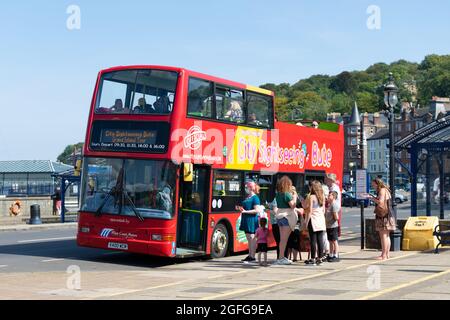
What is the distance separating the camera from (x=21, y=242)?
76.8 feet

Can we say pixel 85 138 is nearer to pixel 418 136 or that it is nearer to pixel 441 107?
pixel 418 136

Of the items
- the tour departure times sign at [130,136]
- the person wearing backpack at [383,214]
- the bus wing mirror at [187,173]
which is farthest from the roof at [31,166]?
the person wearing backpack at [383,214]

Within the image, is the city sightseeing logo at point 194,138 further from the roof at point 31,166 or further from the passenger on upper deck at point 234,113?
the roof at point 31,166

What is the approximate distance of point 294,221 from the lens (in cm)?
→ 1552

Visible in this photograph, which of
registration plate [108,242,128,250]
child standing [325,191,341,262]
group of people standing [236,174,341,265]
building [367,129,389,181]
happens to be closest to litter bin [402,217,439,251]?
group of people standing [236,174,341,265]

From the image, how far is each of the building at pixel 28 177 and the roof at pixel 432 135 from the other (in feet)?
110

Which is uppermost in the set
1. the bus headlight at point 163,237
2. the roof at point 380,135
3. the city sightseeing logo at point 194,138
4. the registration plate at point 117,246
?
the roof at point 380,135

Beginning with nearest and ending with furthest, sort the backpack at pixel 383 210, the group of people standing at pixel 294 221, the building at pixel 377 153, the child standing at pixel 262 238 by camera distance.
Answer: the group of people standing at pixel 294 221
the child standing at pixel 262 238
the backpack at pixel 383 210
the building at pixel 377 153

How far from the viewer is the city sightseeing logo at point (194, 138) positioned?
54.0 ft

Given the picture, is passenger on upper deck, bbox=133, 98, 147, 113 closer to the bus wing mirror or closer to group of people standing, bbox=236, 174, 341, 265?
the bus wing mirror

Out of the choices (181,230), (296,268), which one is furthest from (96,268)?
(296,268)

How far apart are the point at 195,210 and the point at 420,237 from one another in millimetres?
6300

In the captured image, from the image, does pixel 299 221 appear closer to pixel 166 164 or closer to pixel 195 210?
pixel 195 210
